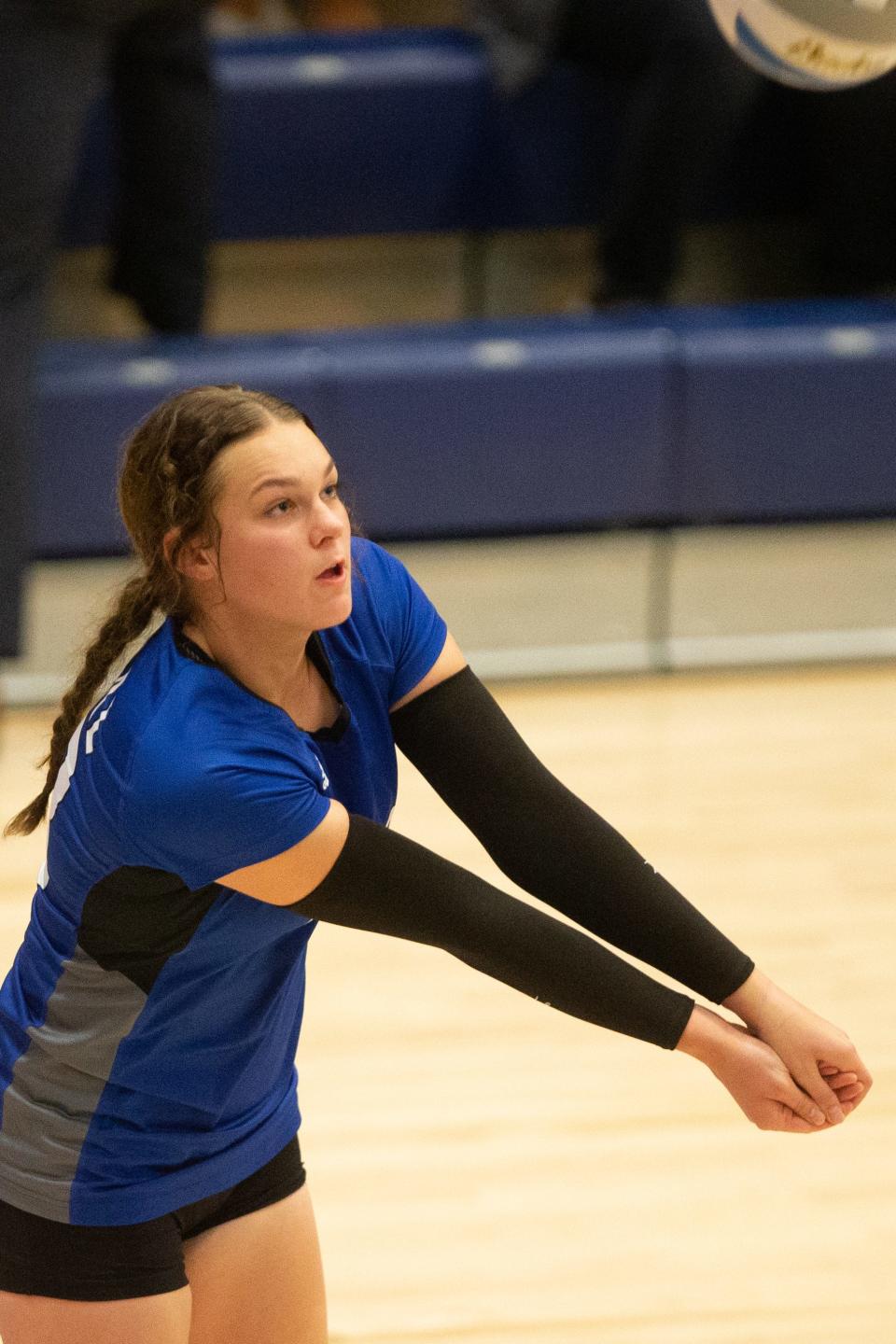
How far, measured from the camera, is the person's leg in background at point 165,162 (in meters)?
3.64

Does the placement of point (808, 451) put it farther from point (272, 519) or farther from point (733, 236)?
point (272, 519)

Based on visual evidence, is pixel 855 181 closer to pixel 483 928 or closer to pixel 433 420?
pixel 433 420

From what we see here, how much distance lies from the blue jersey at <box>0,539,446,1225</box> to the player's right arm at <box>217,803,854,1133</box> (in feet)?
0.09

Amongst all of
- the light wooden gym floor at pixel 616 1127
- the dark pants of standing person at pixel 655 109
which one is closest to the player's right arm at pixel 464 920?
the light wooden gym floor at pixel 616 1127

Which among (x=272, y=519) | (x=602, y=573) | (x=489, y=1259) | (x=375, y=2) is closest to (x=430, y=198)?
(x=375, y=2)

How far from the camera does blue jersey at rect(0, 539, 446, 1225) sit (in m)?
1.27

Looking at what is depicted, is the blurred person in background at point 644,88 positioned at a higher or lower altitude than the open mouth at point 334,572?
lower

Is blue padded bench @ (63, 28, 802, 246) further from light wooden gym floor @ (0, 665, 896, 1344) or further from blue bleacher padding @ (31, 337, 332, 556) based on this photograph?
light wooden gym floor @ (0, 665, 896, 1344)

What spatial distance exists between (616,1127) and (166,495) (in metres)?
1.37

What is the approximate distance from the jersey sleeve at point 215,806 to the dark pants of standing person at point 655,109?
297cm

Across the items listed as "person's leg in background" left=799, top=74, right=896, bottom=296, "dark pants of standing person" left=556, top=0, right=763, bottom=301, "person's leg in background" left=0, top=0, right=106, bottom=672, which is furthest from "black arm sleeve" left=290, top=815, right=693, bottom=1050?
"person's leg in background" left=799, top=74, right=896, bottom=296

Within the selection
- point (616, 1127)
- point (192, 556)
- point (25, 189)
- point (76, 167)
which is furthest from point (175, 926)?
point (76, 167)

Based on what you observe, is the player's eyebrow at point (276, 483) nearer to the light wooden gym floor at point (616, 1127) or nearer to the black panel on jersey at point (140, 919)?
the black panel on jersey at point (140, 919)

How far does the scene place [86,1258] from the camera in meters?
1.43
